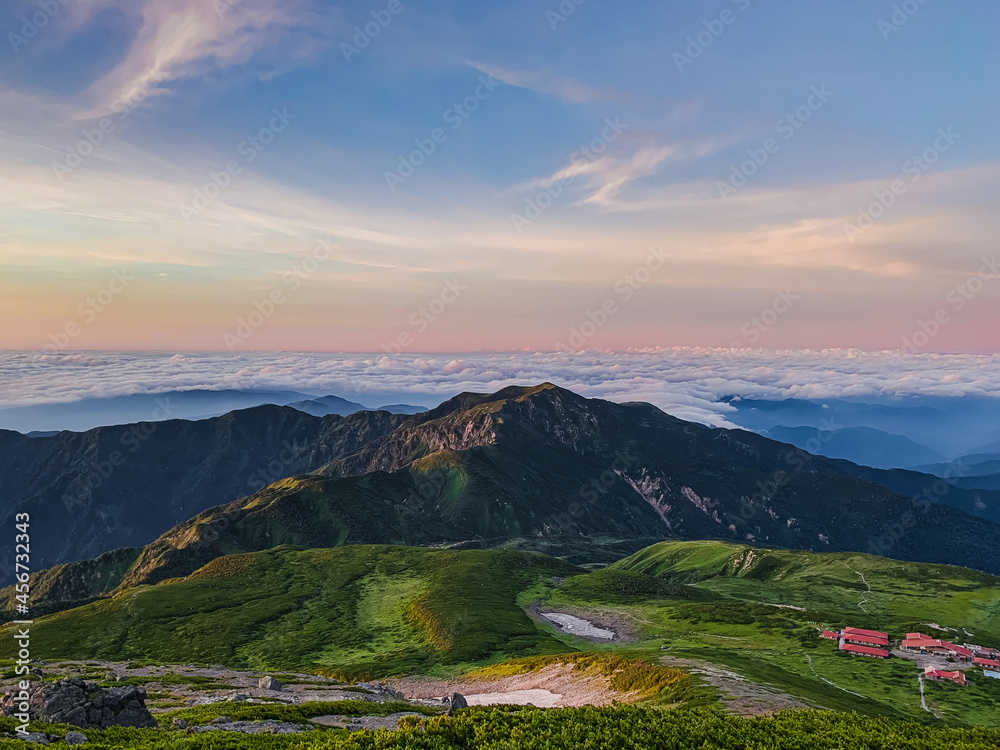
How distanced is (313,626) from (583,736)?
144575 mm

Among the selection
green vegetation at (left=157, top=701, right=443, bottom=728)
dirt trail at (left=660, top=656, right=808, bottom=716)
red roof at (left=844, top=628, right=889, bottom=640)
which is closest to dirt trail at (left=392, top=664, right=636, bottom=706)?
dirt trail at (left=660, top=656, right=808, bottom=716)

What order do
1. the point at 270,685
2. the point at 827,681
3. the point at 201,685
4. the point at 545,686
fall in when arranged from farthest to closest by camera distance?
the point at 827,681
the point at 545,686
the point at 201,685
the point at 270,685

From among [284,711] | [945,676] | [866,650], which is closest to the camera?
[284,711]

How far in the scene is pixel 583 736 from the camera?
1101 inches

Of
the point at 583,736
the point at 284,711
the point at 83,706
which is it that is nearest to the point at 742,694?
the point at 583,736

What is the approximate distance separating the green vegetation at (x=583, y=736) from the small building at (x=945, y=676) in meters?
60.5

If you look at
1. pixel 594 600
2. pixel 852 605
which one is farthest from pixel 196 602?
pixel 852 605

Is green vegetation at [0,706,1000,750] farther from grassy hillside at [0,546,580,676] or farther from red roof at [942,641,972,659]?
grassy hillside at [0,546,580,676]

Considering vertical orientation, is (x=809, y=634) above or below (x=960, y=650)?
below

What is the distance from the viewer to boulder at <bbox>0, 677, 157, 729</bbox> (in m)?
37.6

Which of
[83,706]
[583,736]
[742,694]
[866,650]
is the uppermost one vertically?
[583,736]

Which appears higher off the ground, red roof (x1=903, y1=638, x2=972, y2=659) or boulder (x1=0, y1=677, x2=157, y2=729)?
boulder (x1=0, y1=677, x2=157, y2=729)

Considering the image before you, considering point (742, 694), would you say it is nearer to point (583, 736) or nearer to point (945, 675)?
point (583, 736)

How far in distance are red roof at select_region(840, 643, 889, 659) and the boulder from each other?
109 m
